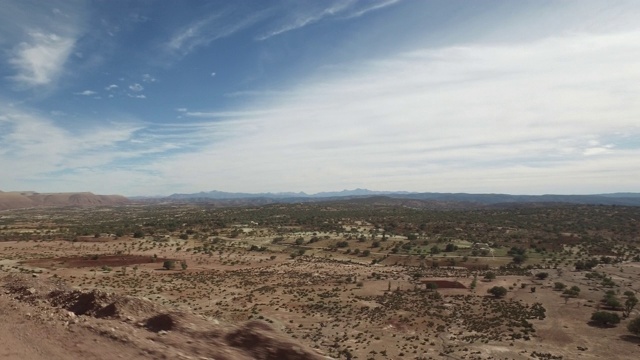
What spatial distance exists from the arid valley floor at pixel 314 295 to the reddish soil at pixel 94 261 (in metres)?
0.24

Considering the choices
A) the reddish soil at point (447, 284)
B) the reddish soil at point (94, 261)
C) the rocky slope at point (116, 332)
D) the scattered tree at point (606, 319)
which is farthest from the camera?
the reddish soil at point (447, 284)

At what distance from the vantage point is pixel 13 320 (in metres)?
13.7

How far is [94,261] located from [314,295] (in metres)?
31.2

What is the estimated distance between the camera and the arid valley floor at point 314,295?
14.1 metres

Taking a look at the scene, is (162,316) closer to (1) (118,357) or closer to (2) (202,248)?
(1) (118,357)

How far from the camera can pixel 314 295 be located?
1702 inches

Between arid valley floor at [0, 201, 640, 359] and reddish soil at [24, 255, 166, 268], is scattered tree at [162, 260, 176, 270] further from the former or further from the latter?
reddish soil at [24, 255, 166, 268]

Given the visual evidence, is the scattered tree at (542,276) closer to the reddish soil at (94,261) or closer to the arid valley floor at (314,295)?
the arid valley floor at (314,295)

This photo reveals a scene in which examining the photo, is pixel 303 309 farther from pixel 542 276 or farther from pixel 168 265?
pixel 542 276

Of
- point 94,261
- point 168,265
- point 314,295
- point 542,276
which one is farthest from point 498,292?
point 94,261

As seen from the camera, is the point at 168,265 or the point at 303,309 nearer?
the point at 303,309

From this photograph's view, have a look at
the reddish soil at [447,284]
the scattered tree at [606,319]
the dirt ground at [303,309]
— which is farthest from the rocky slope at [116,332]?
Answer: the reddish soil at [447,284]

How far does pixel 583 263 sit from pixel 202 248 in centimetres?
6551

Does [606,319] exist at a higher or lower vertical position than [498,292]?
lower
